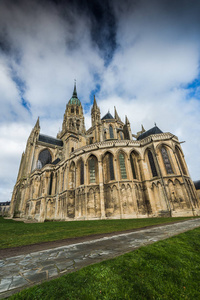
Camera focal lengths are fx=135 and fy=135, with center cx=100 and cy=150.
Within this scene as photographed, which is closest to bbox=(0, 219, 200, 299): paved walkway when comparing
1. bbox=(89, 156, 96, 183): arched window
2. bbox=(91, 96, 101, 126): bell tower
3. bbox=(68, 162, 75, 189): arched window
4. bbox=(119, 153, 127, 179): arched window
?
bbox=(119, 153, 127, 179): arched window

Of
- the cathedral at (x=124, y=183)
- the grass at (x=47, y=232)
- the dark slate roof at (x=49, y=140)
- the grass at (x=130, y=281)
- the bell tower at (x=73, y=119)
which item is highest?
the bell tower at (x=73, y=119)

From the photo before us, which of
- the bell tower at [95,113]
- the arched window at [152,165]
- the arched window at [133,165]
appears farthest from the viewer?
the bell tower at [95,113]

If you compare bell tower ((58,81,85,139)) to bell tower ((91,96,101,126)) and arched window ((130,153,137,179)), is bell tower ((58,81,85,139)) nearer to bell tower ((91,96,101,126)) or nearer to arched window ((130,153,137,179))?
bell tower ((91,96,101,126))

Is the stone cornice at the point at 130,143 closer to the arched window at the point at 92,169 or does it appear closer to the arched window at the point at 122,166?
the arched window at the point at 92,169

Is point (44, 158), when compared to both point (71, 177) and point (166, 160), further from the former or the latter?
point (166, 160)

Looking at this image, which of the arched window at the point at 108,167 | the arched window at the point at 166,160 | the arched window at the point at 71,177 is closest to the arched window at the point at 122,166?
the arched window at the point at 108,167

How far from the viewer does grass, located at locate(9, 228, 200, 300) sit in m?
1.84

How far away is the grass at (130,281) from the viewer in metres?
1.84

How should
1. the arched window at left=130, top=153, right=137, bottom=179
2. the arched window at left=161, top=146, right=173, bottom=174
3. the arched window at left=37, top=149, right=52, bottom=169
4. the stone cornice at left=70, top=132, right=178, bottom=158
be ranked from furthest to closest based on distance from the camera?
the arched window at left=37, top=149, right=52, bottom=169, the arched window at left=130, top=153, right=137, bottom=179, the stone cornice at left=70, top=132, right=178, bottom=158, the arched window at left=161, top=146, right=173, bottom=174

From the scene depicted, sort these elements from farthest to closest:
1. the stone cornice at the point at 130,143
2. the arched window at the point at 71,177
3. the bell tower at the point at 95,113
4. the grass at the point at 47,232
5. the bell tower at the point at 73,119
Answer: the bell tower at the point at 73,119 → the bell tower at the point at 95,113 → the arched window at the point at 71,177 → the stone cornice at the point at 130,143 → the grass at the point at 47,232

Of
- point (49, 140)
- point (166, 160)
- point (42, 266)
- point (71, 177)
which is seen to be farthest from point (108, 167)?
point (49, 140)

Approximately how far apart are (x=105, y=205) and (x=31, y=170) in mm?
→ 24478

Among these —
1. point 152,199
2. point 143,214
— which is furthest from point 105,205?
point 152,199

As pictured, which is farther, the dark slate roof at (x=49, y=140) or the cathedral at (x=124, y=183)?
the dark slate roof at (x=49, y=140)
